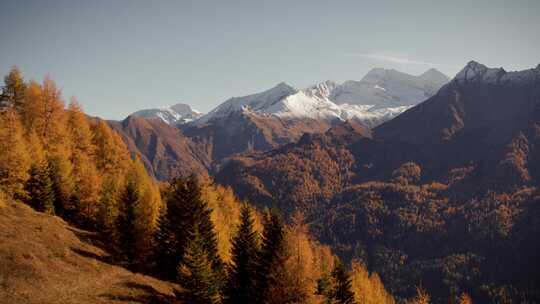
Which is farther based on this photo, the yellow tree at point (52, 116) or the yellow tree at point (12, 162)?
the yellow tree at point (52, 116)

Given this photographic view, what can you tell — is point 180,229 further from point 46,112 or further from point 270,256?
point 46,112

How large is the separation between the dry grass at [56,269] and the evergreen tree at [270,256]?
1077cm

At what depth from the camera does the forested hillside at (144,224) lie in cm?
4697

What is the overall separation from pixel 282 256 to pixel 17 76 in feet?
187

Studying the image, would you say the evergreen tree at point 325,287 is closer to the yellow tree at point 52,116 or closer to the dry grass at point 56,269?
the dry grass at point 56,269

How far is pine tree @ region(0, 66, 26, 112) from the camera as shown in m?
70.7

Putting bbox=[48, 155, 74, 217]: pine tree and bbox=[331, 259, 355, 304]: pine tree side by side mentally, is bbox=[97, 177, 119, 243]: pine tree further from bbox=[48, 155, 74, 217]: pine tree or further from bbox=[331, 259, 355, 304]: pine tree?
bbox=[331, 259, 355, 304]: pine tree

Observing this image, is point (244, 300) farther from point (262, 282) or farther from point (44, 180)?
point (44, 180)

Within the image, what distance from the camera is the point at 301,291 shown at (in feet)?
A: 149

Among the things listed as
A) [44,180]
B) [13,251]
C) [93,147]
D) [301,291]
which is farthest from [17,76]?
[301,291]

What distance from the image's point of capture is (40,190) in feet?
179

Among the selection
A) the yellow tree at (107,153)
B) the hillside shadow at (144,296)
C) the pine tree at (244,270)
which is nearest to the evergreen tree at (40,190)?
the hillside shadow at (144,296)

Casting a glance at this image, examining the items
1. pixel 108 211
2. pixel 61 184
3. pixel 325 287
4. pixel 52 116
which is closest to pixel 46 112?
pixel 52 116

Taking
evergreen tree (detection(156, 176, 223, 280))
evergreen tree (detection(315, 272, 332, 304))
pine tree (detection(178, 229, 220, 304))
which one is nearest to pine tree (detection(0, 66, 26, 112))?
evergreen tree (detection(156, 176, 223, 280))
